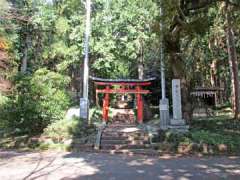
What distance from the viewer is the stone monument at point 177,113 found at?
13883 mm

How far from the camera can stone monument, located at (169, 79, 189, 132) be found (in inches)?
547

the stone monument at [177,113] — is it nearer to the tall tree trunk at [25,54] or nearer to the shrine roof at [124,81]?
the shrine roof at [124,81]

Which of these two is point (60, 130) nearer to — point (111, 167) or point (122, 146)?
point (122, 146)

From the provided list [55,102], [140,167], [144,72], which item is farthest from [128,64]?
[140,167]

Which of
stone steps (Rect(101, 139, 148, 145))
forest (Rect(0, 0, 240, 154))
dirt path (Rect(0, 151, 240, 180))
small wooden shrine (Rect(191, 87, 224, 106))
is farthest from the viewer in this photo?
small wooden shrine (Rect(191, 87, 224, 106))

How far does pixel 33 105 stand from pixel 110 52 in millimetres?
9815

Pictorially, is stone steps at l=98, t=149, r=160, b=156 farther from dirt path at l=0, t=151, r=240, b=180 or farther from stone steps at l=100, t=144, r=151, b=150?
dirt path at l=0, t=151, r=240, b=180

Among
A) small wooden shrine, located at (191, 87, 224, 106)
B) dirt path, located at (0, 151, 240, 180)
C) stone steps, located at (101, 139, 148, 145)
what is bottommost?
dirt path, located at (0, 151, 240, 180)

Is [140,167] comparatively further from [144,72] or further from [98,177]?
[144,72]

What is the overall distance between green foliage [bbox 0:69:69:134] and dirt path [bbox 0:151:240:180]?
315cm

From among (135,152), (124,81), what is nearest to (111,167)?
(135,152)

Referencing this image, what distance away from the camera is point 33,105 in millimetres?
14398

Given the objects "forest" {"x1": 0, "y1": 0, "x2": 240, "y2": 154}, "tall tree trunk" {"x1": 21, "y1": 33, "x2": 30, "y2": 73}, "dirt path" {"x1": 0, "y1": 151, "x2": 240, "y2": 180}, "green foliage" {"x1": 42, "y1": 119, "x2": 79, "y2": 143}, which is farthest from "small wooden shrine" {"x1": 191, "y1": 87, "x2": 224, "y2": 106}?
"dirt path" {"x1": 0, "y1": 151, "x2": 240, "y2": 180}

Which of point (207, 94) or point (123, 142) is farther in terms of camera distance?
point (207, 94)
